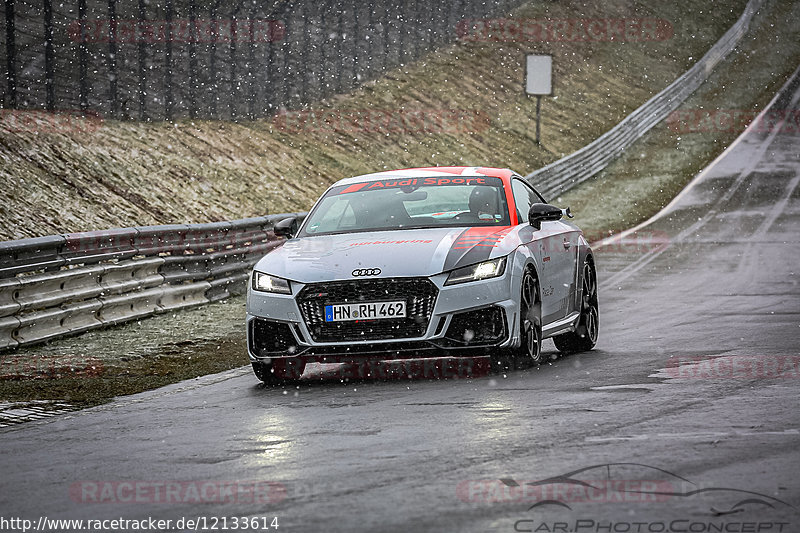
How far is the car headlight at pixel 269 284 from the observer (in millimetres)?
10117

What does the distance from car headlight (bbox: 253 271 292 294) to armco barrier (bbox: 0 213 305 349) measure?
3.33 m

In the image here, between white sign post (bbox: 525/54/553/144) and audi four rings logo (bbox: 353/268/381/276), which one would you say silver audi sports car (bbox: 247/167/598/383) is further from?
white sign post (bbox: 525/54/553/144)

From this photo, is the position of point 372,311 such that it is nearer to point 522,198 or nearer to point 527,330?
point 527,330

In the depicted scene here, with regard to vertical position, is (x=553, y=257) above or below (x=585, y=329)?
above

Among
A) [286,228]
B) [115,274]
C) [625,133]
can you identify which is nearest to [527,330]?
[286,228]

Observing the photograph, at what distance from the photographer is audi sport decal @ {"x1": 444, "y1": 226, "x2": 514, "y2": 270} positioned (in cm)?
1004

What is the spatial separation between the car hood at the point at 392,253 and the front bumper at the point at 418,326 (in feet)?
0.35

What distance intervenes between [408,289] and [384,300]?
187 mm

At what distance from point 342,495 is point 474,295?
13.8ft

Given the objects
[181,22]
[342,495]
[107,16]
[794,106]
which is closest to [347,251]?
[342,495]

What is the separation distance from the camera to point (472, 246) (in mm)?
10258

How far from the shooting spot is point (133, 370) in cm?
1183

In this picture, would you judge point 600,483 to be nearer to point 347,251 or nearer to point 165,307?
point 347,251

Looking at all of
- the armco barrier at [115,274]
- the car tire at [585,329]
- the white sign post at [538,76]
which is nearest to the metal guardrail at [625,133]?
the white sign post at [538,76]
